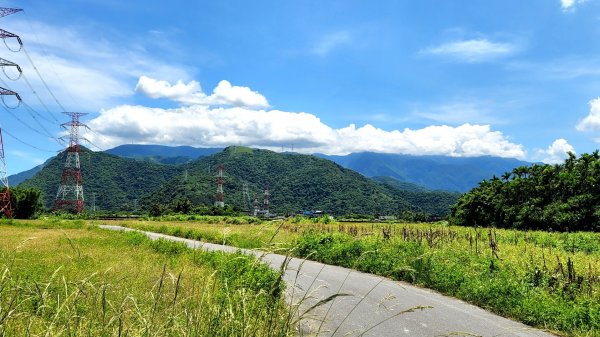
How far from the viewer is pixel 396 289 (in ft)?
48.1

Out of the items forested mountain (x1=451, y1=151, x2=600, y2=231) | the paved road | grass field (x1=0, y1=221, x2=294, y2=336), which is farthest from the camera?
forested mountain (x1=451, y1=151, x2=600, y2=231)

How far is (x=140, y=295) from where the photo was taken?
9039 mm

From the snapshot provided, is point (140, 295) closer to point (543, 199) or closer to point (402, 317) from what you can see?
point (402, 317)

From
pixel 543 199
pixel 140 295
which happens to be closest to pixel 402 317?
pixel 140 295

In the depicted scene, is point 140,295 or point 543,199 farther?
point 543,199

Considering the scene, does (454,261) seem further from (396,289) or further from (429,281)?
(396,289)

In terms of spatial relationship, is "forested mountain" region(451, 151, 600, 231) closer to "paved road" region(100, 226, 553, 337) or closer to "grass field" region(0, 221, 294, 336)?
"paved road" region(100, 226, 553, 337)

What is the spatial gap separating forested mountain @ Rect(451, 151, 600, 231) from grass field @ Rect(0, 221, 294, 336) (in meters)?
51.0

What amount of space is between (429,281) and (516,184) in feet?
182

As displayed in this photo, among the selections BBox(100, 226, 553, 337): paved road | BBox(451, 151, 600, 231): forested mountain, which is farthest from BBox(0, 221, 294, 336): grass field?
BBox(451, 151, 600, 231): forested mountain

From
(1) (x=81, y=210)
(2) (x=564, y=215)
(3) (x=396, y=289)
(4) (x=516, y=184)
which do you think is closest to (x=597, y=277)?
(3) (x=396, y=289)

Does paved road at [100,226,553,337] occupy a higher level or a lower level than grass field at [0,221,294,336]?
lower

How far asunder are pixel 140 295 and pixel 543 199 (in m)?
63.7

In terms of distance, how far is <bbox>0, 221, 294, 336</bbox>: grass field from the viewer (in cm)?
341
